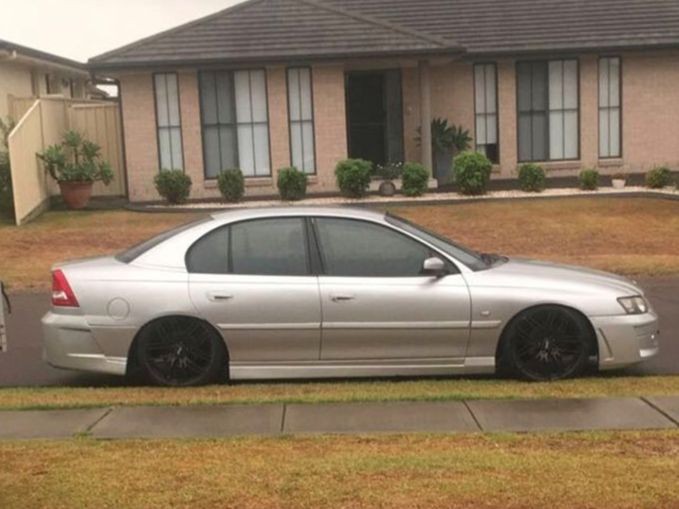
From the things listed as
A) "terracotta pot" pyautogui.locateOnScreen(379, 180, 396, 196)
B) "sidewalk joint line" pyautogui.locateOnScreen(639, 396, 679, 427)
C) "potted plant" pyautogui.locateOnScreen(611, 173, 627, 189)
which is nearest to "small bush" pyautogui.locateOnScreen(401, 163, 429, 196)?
"terracotta pot" pyautogui.locateOnScreen(379, 180, 396, 196)

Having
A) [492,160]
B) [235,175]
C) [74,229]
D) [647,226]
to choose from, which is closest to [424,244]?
[647,226]

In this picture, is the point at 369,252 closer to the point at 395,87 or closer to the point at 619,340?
the point at 619,340

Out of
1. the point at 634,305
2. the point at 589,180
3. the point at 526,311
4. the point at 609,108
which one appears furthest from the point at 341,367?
the point at 609,108

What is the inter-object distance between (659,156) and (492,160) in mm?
3867

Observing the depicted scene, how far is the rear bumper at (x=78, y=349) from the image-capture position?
7.53 m

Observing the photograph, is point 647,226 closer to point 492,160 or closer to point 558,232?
point 558,232

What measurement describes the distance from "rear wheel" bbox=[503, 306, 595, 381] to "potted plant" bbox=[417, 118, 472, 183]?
49.3ft

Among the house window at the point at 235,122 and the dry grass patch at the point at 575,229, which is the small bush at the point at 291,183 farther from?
the dry grass patch at the point at 575,229

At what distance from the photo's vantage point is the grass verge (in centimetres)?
693

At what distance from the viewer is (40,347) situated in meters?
9.20

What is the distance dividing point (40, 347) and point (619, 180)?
1571cm

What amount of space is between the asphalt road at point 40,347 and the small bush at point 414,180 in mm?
8966

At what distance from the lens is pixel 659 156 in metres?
23.0

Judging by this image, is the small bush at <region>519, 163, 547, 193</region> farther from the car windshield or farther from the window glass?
the window glass
